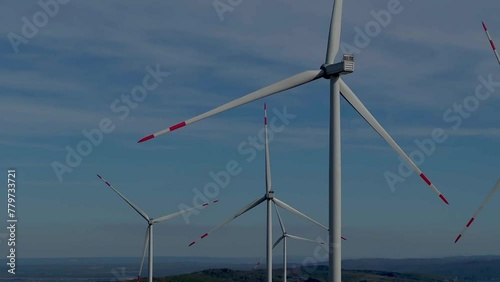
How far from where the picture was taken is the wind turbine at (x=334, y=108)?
139 feet

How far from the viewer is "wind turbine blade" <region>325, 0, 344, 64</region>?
156ft

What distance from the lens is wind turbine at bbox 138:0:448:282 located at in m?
42.5

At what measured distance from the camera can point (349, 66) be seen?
147 ft

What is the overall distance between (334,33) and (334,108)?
5942 mm

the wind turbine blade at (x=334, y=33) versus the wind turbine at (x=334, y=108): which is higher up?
the wind turbine blade at (x=334, y=33)

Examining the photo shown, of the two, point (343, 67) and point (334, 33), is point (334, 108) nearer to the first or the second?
point (343, 67)

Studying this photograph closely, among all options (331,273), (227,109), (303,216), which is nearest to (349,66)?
(227,109)

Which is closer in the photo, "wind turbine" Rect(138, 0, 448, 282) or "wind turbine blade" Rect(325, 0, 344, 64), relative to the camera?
"wind turbine" Rect(138, 0, 448, 282)

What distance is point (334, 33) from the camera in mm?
48125

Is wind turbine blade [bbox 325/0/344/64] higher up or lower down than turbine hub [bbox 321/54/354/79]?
higher up

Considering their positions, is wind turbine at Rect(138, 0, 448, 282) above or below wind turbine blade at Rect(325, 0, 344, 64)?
below

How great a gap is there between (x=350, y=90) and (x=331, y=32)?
3.93 metres

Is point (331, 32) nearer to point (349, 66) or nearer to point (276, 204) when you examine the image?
point (349, 66)

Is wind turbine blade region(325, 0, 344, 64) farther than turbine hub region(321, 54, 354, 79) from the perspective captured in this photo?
Yes
